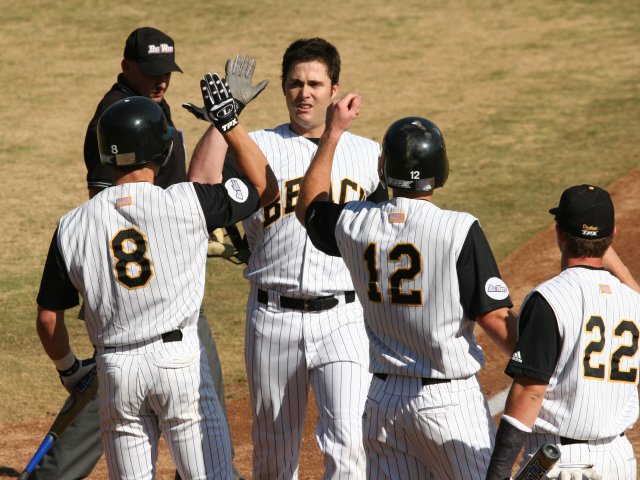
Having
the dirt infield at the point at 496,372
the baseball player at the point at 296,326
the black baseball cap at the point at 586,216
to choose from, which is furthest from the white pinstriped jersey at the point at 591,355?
the dirt infield at the point at 496,372

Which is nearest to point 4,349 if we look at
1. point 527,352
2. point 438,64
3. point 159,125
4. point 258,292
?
point 258,292

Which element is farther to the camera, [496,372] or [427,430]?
[496,372]

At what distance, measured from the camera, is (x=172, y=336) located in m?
4.15

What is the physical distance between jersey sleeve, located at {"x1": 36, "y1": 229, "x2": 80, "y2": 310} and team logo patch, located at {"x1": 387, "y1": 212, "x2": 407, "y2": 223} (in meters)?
1.26

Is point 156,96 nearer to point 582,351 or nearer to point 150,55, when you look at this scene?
point 150,55

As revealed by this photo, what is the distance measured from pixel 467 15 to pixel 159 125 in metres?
13.5

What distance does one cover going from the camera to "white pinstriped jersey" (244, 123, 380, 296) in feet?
15.6

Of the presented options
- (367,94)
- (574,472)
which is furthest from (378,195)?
(367,94)

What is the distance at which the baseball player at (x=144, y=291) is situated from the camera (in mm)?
4043

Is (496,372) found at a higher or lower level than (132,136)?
lower

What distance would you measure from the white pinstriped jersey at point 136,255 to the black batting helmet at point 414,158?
2.32 ft

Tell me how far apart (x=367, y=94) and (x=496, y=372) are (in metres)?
7.21

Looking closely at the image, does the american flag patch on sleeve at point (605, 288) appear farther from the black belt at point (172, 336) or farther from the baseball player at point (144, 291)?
the black belt at point (172, 336)

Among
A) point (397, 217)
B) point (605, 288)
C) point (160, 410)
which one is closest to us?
point (605, 288)
